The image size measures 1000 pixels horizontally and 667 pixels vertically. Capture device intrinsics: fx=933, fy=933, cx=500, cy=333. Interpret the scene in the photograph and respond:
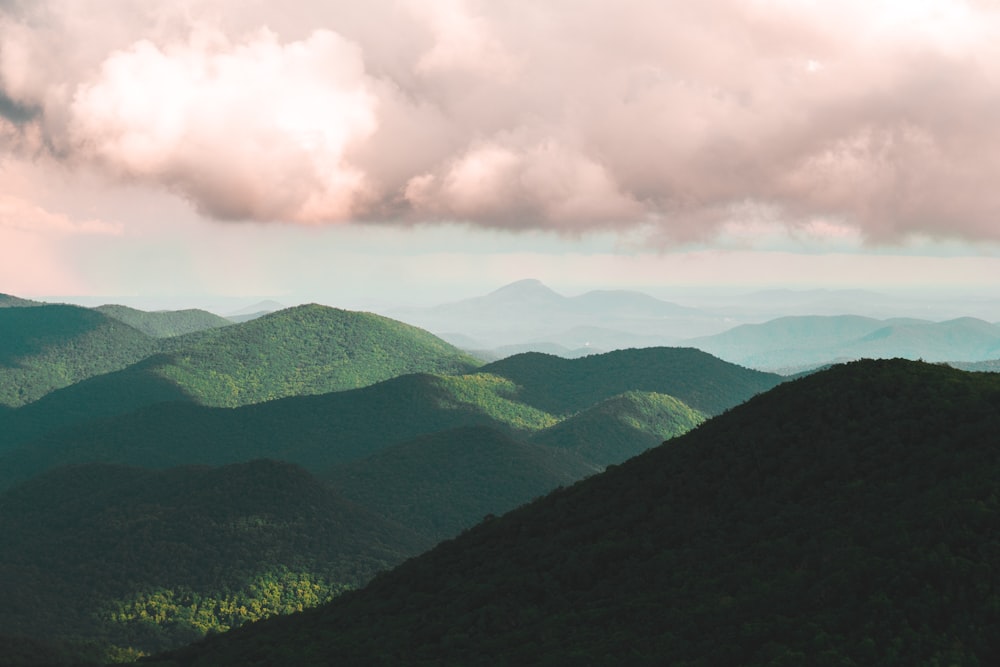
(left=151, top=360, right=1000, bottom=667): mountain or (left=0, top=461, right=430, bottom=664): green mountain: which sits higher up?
(left=151, top=360, right=1000, bottom=667): mountain

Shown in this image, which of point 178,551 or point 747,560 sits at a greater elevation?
point 747,560

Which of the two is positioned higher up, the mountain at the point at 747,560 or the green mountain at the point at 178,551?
the mountain at the point at 747,560

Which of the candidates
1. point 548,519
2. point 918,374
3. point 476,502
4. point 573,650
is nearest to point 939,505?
point 573,650

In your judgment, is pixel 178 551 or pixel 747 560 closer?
pixel 747 560

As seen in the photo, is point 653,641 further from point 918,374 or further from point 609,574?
point 918,374

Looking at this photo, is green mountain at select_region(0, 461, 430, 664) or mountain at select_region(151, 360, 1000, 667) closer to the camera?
mountain at select_region(151, 360, 1000, 667)
